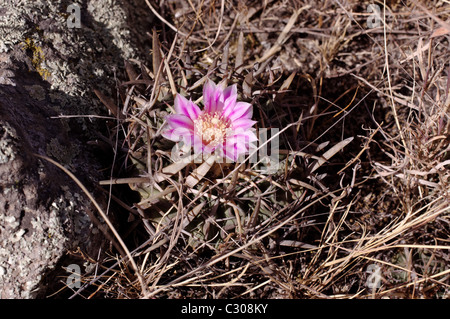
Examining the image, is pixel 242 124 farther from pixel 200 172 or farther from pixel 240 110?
pixel 200 172

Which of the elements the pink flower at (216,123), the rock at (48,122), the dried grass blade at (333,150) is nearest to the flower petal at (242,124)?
the pink flower at (216,123)

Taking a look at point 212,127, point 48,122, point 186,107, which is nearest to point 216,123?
point 212,127

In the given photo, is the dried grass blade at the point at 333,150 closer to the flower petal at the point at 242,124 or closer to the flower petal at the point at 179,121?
the flower petal at the point at 242,124

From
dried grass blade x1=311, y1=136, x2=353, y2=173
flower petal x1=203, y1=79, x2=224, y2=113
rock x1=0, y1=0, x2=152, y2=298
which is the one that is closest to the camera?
rock x1=0, y1=0, x2=152, y2=298

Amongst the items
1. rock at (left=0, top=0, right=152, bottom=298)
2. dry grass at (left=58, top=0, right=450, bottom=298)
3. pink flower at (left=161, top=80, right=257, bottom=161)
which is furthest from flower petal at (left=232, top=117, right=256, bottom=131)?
rock at (left=0, top=0, right=152, bottom=298)

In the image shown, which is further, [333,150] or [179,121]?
[333,150]

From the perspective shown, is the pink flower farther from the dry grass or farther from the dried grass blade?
the dried grass blade
